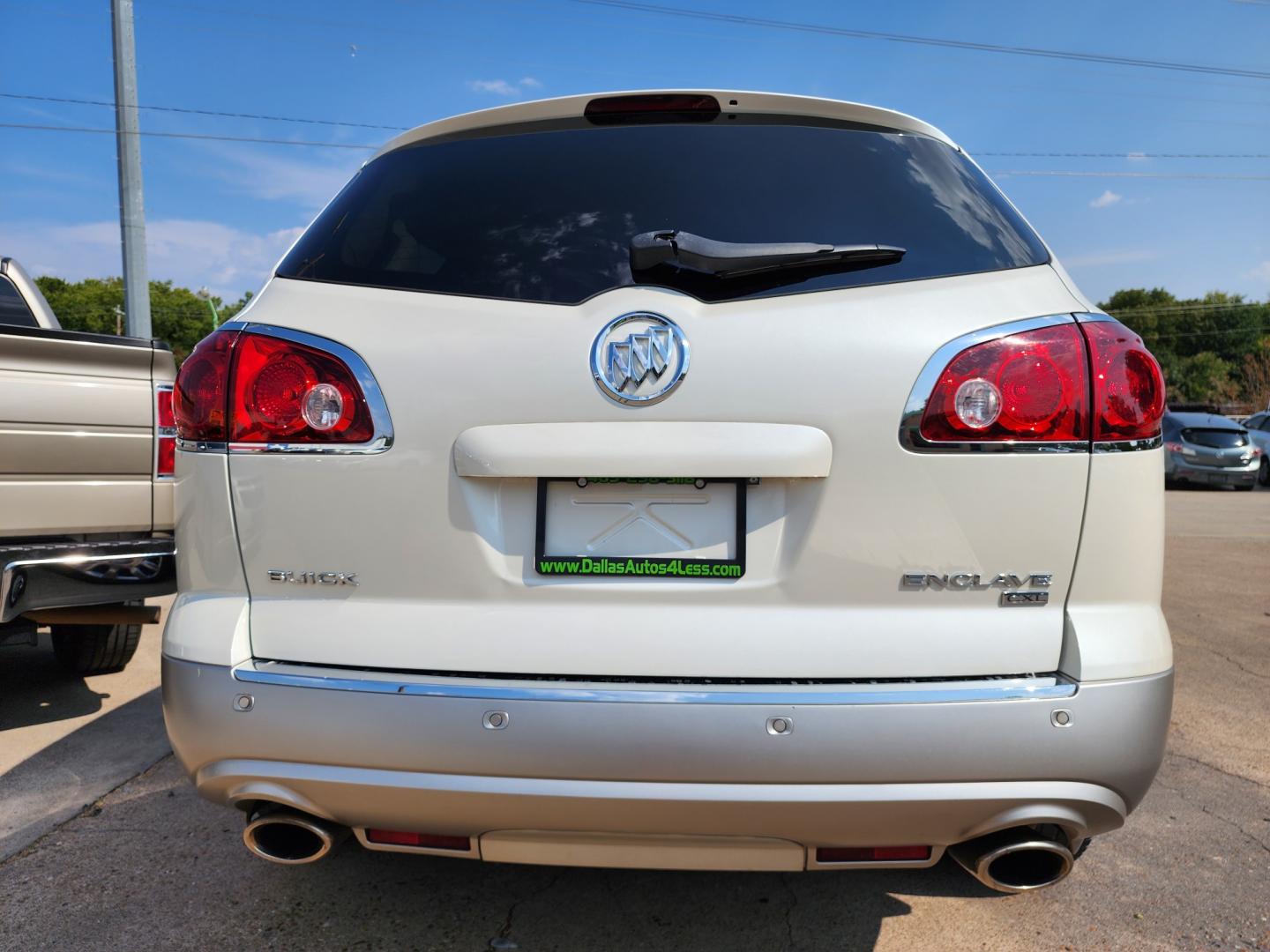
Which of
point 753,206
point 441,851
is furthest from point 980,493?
point 441,851

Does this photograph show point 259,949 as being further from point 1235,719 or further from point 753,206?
point 1235,719

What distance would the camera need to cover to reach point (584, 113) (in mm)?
2072

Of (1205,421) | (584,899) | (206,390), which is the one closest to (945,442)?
(206,390)

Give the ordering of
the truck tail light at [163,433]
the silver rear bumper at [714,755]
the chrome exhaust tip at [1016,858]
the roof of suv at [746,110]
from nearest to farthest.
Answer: the silver rear bumper at [714,755] < the chrome exhaust tip at [1016,858] < the roof of suv at [746,110] < the truck tail light at [163,433]

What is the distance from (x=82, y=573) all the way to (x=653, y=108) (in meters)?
2.53

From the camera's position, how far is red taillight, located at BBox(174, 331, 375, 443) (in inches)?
68.3

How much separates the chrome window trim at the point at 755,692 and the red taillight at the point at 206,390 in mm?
543

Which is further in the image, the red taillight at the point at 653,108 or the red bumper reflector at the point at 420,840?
the red taillight at the point at 653,108

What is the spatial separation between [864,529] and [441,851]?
1.00m

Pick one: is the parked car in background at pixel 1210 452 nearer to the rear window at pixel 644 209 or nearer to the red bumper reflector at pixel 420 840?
the rear window at pixel 644 209

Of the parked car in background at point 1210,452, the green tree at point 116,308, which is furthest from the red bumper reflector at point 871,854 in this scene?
the green tree at point 116,308

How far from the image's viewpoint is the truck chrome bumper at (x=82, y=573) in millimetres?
3047

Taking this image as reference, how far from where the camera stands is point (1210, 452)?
620 inches

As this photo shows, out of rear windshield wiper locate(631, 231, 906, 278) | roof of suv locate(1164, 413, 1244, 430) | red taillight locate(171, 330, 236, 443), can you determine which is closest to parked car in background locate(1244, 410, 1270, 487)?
roof of suv locate(1164, 413, 1244, 430)
